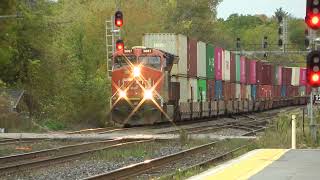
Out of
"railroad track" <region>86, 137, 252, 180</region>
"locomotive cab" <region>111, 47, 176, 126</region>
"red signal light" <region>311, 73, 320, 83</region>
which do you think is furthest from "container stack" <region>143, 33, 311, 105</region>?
"red signal light" <region>311, 73, 320, 83</region>

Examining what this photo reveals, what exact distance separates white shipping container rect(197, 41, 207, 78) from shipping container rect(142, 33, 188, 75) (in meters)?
2.35

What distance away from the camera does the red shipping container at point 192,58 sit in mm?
35631

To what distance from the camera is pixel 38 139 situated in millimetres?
23625

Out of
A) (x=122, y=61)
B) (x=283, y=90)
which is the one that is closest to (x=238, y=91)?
(x=122, y=61)

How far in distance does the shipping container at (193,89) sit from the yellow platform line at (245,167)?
2010 centimetres

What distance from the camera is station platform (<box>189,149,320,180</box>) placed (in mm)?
10438

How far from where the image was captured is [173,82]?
3297cm

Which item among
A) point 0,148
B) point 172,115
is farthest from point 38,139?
point 172,115

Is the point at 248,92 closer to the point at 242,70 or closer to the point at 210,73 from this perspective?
the point at 242,70

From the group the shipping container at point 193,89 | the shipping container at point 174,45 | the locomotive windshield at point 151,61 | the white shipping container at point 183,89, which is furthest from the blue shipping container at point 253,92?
the locomotive windshield at point 151,61

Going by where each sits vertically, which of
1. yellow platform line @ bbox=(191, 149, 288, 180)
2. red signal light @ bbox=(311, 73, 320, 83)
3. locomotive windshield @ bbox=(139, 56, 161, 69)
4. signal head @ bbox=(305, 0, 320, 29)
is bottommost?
yellow platform line @ bbox=(191, 149, 288, 180)

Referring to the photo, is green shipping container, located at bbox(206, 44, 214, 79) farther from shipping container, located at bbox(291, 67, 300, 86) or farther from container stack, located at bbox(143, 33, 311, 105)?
shipping container, located at bbox(291, 67, 300, 86)

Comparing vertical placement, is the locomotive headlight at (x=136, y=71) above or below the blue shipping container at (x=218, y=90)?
above

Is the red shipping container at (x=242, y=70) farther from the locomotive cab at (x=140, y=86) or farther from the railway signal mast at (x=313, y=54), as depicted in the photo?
the railway signal mast at (x=313, y=54)
